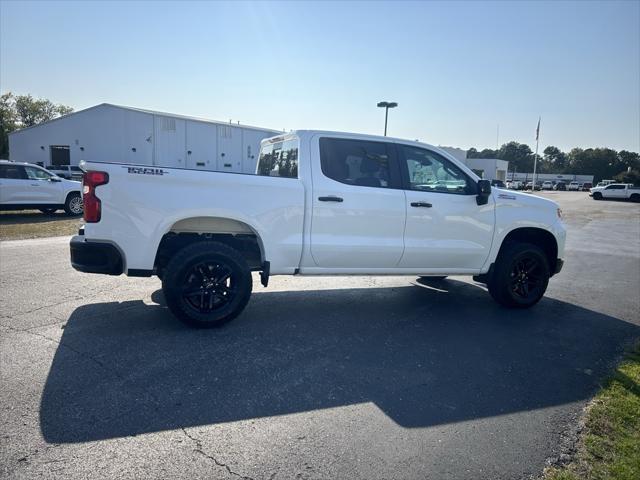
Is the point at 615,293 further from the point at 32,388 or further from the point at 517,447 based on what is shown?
the point at 32,388

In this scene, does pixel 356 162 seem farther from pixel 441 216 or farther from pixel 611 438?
pixel 611 438

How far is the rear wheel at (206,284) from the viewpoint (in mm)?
4488

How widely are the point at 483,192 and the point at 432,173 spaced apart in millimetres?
687

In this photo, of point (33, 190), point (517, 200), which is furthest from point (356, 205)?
point (33, 190)

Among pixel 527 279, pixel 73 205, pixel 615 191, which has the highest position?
pixel 615 191

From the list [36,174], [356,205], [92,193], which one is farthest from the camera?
[36,174]

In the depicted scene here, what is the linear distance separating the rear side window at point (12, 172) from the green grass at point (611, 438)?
16005 mm

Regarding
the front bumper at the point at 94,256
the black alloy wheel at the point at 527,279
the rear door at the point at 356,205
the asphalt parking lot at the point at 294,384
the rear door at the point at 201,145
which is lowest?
the asphalt parking lot at the point at 294,384

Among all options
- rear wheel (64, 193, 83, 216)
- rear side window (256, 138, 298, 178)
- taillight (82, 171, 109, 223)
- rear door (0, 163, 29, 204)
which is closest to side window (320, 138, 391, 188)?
rear side window (256, 138, 298, 178)

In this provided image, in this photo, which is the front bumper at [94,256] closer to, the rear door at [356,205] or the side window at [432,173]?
the rear door at [356,205]

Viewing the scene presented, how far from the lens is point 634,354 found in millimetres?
4578

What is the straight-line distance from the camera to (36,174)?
1433cm

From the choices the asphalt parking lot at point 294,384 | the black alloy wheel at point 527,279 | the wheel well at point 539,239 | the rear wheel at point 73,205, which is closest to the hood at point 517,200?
the wheel well at point 539,239

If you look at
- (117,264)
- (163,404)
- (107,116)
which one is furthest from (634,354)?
(107,116)
